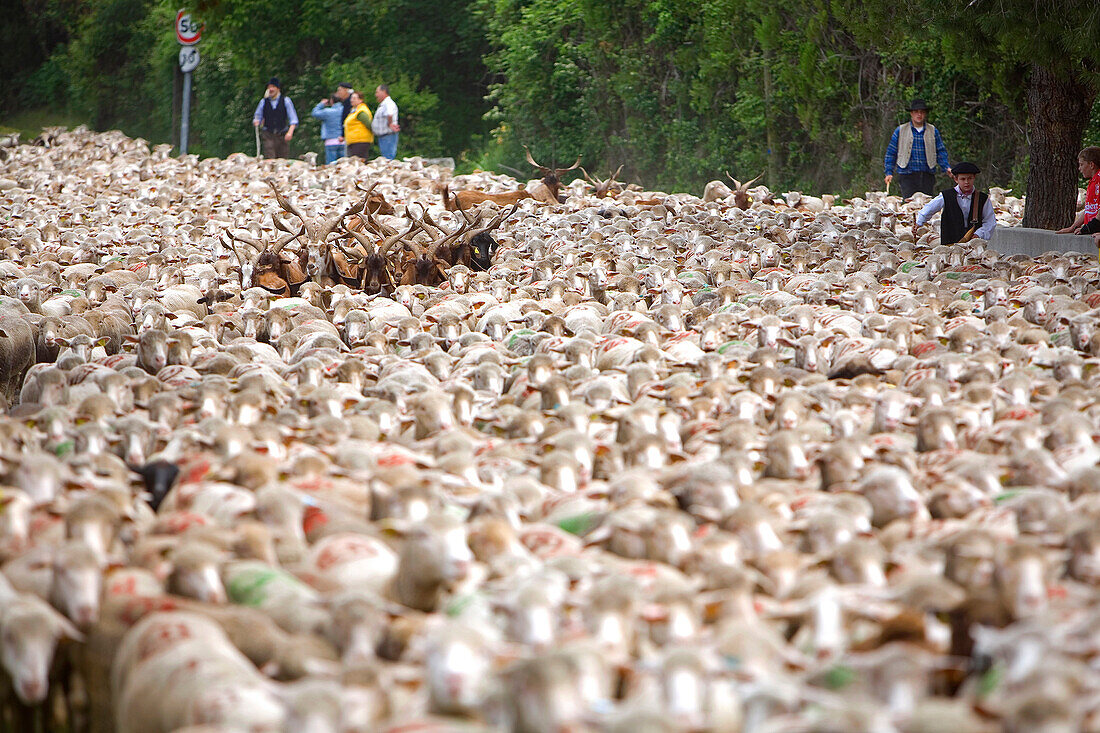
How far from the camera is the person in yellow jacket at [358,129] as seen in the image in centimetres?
2250

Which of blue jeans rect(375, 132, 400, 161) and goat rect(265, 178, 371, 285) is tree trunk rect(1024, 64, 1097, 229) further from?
blue jeans rect(375, 132, 400, 161)

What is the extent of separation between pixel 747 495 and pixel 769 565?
2.22 feet

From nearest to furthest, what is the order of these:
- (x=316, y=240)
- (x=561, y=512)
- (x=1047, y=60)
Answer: (x=561, y=512) < (x=1047, y=60) < (x=316, y=240)

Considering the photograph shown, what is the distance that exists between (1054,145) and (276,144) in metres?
16.6

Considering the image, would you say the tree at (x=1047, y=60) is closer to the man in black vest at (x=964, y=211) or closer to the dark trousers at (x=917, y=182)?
the man in black vest at (x=964, y=211)

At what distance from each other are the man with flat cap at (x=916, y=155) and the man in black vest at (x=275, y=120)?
40.5 feet

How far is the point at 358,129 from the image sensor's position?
22.6 meters

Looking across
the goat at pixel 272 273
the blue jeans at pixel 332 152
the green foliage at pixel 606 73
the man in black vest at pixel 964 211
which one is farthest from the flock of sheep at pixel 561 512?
the blue jeans at pixel 332 152

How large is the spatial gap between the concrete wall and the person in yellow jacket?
45.5ft

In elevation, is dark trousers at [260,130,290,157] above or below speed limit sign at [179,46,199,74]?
below

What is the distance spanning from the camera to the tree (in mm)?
9094

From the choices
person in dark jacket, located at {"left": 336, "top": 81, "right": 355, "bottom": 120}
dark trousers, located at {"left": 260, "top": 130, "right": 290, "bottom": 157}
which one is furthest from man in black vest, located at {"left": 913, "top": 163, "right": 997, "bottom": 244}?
Answer: dark trousers, located at {"left": 260, "top": 130, "right": 290, "bottom": 157}

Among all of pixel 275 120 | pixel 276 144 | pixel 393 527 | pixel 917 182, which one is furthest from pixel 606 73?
pixel 393 527

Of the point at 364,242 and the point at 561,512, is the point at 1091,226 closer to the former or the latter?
the point at 364,242
